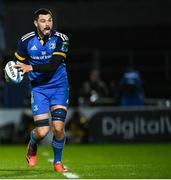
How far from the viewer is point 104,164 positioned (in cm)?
1171

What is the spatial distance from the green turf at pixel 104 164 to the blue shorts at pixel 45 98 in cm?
88

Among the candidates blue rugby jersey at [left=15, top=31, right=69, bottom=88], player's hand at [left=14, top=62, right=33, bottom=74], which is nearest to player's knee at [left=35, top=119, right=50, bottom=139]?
blue rugby jersey at [left=15, top=31, right=69, bottom=88]

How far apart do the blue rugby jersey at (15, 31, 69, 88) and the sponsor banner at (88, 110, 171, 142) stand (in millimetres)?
8871

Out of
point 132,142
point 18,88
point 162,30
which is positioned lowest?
point 132,142

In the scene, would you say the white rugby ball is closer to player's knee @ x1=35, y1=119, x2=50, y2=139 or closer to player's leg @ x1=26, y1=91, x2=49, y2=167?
player's leg @ x1=26, y1=91, x2=49, y2=167

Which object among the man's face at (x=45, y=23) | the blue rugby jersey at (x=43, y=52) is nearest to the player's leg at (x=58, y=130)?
the blue rugby jersey at (x=43, y=52)

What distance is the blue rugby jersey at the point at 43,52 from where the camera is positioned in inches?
393

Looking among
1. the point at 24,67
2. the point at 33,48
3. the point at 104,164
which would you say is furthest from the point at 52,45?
the point at 104,164

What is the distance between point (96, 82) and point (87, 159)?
6.67m

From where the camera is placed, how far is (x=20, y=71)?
9.71m

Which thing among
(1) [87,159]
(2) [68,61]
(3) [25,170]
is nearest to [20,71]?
(3) [25,170]

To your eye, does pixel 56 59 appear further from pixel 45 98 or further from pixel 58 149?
pixel 58 149

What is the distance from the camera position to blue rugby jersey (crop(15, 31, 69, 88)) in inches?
393

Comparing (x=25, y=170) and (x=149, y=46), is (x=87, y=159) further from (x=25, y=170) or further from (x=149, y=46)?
(x=149, y=46)
